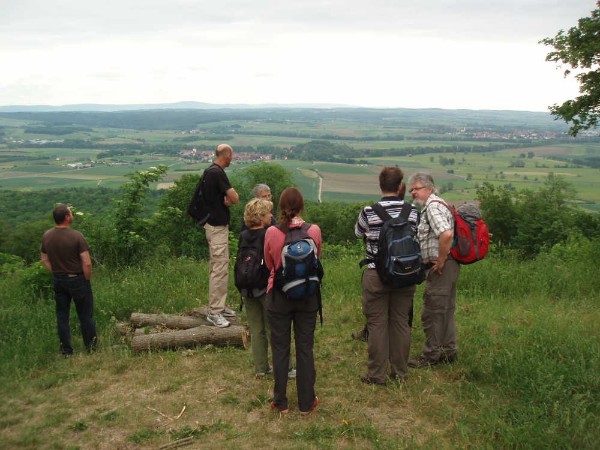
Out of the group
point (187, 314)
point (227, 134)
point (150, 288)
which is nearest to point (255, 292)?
point (187, 314)

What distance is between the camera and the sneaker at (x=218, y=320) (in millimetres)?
6320

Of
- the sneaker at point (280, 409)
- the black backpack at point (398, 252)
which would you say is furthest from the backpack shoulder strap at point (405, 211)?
the sneaker at point (280, 409)

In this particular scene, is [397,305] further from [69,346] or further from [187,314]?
[69,346]

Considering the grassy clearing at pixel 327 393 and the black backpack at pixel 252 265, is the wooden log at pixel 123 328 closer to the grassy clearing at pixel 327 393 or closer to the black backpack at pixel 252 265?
the grassy clearing at pixel 327 393

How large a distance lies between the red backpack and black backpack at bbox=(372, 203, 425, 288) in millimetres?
577

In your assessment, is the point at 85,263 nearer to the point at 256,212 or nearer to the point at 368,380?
the point at 256,212

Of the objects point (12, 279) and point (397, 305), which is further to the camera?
point (12, 279)

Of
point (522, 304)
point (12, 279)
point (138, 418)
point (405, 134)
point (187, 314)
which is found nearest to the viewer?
point (138, 418)

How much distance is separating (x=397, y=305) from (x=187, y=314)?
323 centimetres

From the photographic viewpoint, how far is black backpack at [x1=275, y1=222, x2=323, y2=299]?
4180mm

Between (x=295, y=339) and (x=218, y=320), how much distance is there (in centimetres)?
214

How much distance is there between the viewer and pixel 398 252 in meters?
4.52

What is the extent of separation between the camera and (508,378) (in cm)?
475

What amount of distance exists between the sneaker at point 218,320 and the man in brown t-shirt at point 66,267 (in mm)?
1386
